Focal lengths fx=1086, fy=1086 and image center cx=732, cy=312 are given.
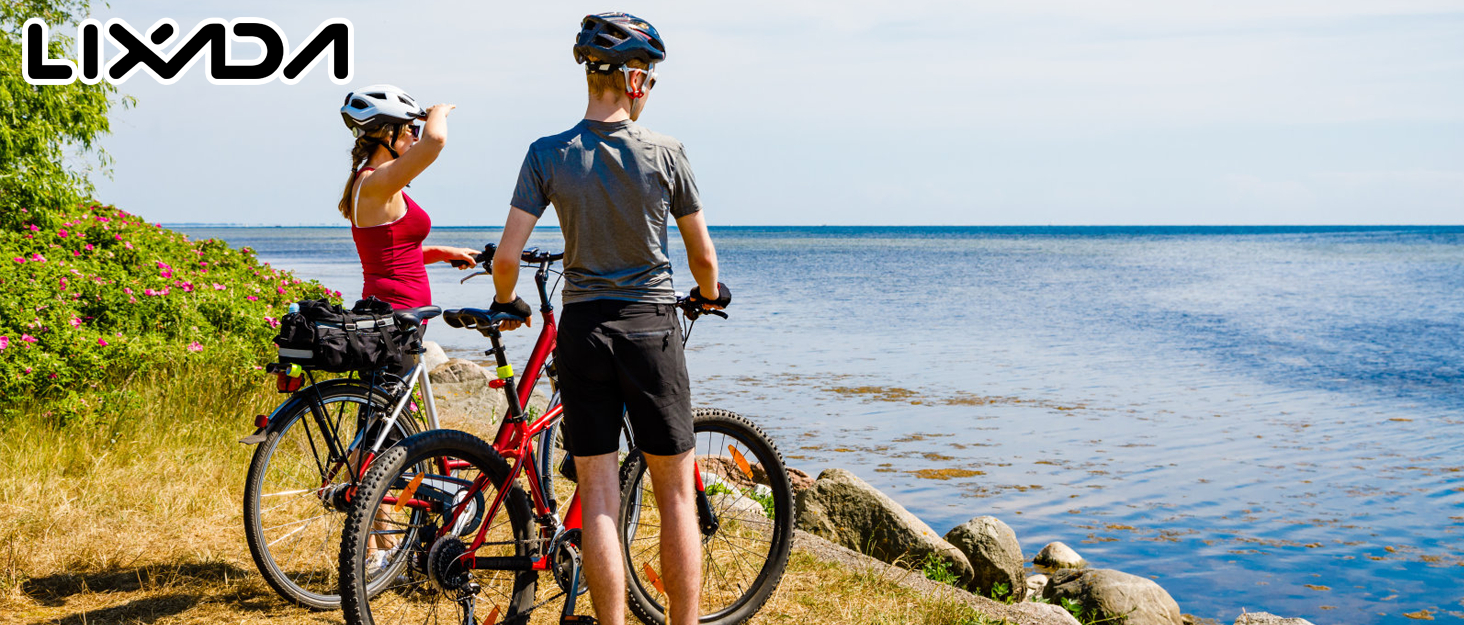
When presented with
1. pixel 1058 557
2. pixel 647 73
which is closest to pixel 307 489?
pixel 647 73

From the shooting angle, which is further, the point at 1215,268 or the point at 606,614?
the point at 1215,268

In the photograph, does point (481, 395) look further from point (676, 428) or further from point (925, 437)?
point (676, 428)

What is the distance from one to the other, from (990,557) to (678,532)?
4.74 meters

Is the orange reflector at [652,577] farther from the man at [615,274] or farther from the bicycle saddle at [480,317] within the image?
the bicycle saddle at [480,317]

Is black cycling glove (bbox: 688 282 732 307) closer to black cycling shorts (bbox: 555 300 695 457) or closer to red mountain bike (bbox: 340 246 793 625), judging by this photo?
red mountain bike (bbox: 340 246 793 625)

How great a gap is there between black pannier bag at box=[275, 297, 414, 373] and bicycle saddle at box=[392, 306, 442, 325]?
3 cm

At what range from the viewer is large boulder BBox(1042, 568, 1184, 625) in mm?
7004

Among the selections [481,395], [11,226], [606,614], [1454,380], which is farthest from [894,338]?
[606,614]

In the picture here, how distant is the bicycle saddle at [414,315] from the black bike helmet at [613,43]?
59.2 inches

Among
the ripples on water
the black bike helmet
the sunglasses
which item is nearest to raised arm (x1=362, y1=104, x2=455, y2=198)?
the black bike helmet

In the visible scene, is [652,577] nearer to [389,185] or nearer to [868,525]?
[389,185]

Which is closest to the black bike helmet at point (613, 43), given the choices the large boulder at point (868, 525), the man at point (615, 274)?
the man at point (615, 274)

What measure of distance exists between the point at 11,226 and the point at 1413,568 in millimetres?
12851

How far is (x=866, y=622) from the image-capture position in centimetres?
477
